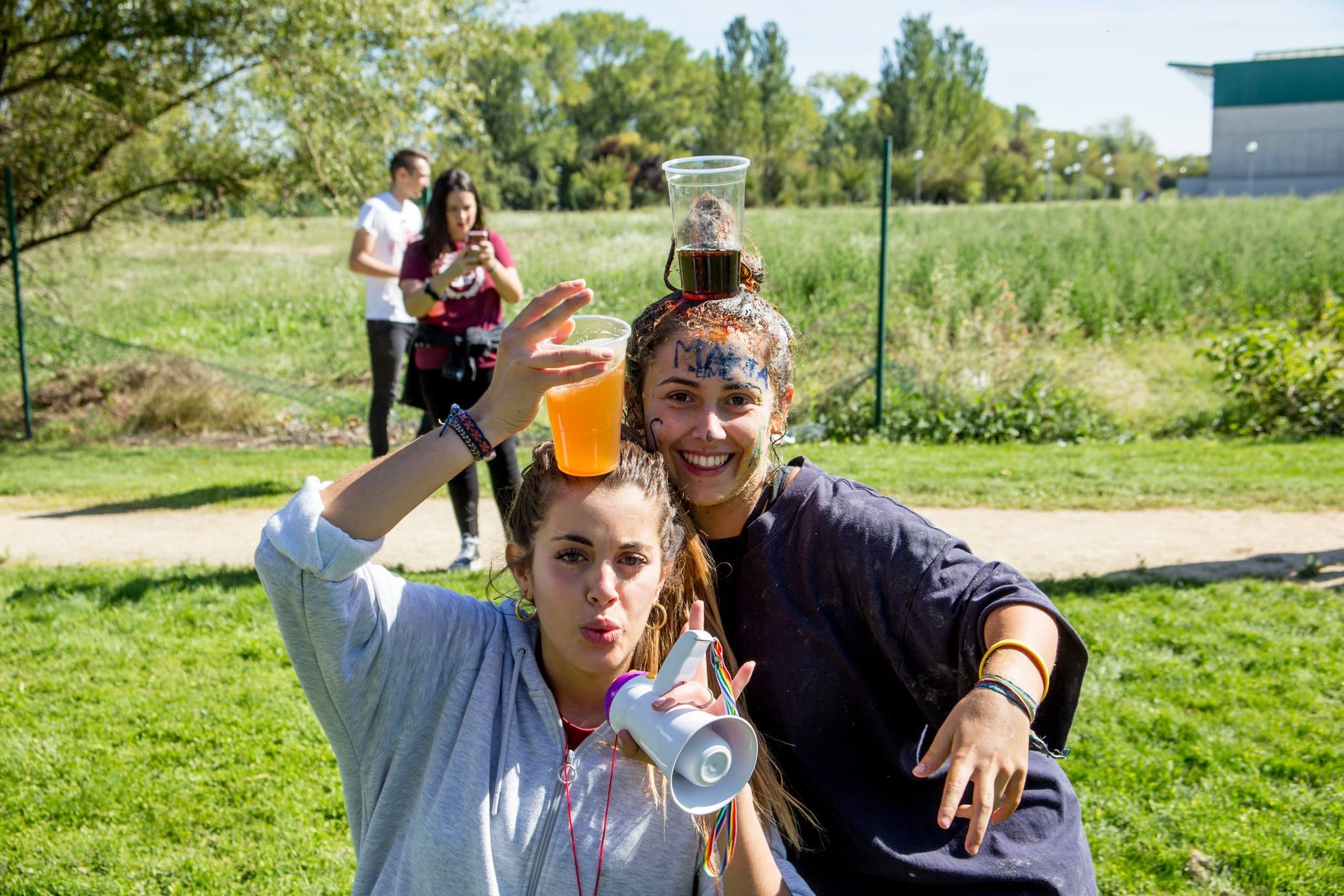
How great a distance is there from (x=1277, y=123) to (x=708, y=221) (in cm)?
7556

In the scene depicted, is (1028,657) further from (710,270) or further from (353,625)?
(353,625)

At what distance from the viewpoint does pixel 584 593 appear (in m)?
2.25

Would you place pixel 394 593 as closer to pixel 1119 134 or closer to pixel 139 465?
pixel 139 465

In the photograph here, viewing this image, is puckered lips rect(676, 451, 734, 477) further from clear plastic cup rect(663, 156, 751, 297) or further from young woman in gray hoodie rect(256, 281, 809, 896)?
clear plastic cup rect(663, 156, 751, 297)

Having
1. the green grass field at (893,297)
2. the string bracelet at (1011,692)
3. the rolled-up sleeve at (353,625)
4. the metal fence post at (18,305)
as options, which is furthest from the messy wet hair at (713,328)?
the metal fence post at (18,305)

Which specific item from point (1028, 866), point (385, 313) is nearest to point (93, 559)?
point (385, 313)

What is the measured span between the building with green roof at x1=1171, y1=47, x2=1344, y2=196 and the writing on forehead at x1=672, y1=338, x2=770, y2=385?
68761mm

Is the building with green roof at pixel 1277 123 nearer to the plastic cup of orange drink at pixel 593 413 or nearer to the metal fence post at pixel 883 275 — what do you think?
the metal fence post at pixel 883 275

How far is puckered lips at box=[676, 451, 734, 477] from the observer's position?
2.53 meters

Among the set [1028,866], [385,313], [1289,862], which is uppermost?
[385,313]

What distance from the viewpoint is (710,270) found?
2547mm

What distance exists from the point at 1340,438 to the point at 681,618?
940 cm

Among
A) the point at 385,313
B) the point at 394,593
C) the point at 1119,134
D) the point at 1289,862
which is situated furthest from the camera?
the point at 1119,134

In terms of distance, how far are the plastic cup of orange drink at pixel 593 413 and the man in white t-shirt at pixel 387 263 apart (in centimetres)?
567
